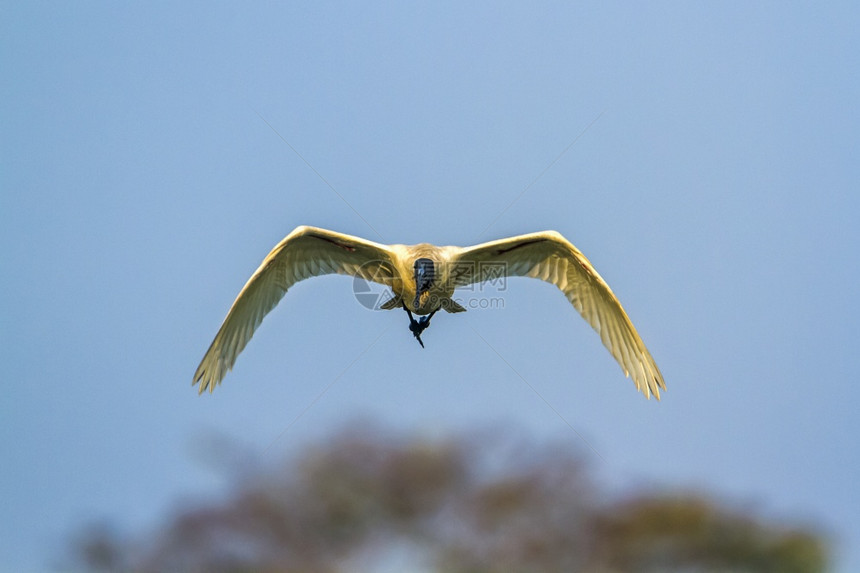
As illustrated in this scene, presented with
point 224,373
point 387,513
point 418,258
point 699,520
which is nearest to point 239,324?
point 224,373

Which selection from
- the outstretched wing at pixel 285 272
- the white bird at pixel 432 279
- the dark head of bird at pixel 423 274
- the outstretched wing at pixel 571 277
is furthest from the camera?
the outstretched wing at pixel 571 277

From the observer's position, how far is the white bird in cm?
1245

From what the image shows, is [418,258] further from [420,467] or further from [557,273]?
[420,467]

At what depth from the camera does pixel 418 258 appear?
1209 cm

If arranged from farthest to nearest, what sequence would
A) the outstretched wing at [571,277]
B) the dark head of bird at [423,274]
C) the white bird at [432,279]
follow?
the outstretched wing at [571,277] < the white bird at [432,279] < the dark head of bird at [423,274]

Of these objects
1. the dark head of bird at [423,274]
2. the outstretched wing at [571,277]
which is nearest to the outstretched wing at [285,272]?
the dark head of bird at [423,274]

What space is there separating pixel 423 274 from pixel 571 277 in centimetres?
255

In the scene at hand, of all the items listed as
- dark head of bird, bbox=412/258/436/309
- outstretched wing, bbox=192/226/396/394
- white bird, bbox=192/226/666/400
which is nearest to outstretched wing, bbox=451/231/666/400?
white bird, bbox=192/226/666/400

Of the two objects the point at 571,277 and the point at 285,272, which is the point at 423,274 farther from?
the point at 571,277

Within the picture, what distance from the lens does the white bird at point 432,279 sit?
12453 mm

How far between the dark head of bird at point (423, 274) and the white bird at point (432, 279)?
36mm

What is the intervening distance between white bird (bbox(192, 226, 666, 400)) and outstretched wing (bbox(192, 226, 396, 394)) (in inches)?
0.5

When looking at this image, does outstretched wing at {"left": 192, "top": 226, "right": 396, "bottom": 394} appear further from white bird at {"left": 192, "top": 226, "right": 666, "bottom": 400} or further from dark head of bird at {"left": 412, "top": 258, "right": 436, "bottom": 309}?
dark head of bird at {"left": 412, "top": 258, "right": 436, "bottom": 309}

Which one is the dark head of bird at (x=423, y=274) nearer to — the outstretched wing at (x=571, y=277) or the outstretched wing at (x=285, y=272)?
the outstretched wing at (x=571, y=277)
